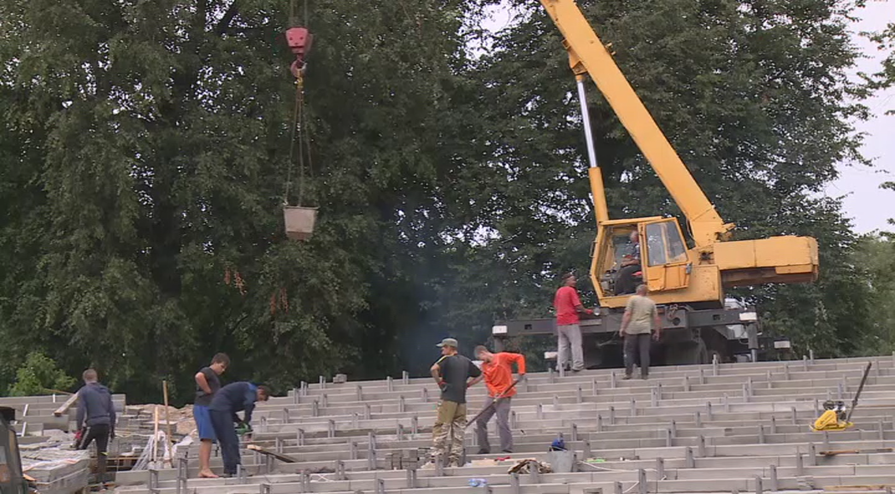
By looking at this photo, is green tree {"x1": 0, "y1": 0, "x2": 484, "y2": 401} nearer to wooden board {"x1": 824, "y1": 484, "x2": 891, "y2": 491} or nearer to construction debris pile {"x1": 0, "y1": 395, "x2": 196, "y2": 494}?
construction debris pile {"x1": 0, "y1": 395, "x2": 196, "y2": 494}

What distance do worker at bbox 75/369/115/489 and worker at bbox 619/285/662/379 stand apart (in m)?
7.61

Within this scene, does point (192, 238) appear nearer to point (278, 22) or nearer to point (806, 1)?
point (278, 22)

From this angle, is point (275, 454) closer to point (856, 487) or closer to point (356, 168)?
point (856, 487)

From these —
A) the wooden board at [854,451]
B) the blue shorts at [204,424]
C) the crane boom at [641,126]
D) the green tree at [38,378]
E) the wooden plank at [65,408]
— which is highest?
the crane boom at [641,126]

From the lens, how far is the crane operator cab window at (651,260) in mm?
23500

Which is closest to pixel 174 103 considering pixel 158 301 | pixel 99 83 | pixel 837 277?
pixel 99 83

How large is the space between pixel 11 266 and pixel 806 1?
70.8 feet

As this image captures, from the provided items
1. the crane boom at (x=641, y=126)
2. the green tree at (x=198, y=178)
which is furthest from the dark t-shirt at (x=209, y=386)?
the green tree at (x=198, y=178)

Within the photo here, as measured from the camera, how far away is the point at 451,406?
15.8 m

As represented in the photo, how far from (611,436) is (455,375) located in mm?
2161

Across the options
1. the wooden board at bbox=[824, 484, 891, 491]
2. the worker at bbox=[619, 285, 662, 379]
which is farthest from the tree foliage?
the wooden board at bbox=[824, 484, 891, 491]

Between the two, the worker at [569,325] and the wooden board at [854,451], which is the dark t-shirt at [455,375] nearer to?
the wooden board at [854,451]

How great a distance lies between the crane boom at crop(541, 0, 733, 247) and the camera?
2450 cm

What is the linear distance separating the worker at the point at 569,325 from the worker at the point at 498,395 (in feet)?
15.5
